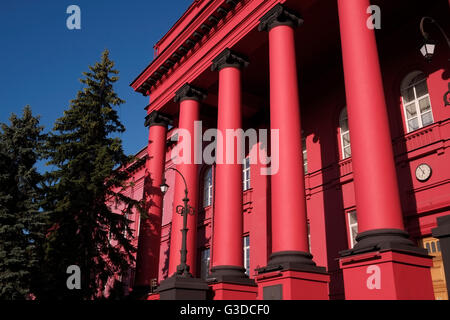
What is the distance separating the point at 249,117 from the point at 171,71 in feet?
16.6

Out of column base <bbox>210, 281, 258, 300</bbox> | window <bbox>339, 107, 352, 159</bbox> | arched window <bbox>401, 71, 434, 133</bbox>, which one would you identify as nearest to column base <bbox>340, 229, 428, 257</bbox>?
column base <bbox>210, 281, 258, 300</bbox>

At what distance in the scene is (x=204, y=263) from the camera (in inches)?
886

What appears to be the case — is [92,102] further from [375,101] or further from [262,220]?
[375,101]

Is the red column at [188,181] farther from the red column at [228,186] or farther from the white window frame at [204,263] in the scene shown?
the white window frame at [204,263]

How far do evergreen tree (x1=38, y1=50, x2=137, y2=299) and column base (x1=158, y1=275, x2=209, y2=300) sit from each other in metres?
6.16

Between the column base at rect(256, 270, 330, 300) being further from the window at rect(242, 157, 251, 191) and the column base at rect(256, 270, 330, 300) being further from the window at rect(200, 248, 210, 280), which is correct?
the window at rect(200, 248, 210, 280)

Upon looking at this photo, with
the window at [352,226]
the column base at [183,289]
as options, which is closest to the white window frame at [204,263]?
the window at [352,226]

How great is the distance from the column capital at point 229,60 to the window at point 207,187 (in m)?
9.38

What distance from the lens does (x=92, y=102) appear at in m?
20.2

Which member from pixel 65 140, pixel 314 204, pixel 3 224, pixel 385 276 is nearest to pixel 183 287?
pixel 385 276

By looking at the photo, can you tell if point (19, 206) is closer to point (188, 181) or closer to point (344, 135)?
point (188, 181)

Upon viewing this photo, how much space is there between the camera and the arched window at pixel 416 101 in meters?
14.8

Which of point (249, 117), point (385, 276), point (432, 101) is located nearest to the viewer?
point (385, 276)

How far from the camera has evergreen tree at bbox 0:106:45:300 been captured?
16391 mm
